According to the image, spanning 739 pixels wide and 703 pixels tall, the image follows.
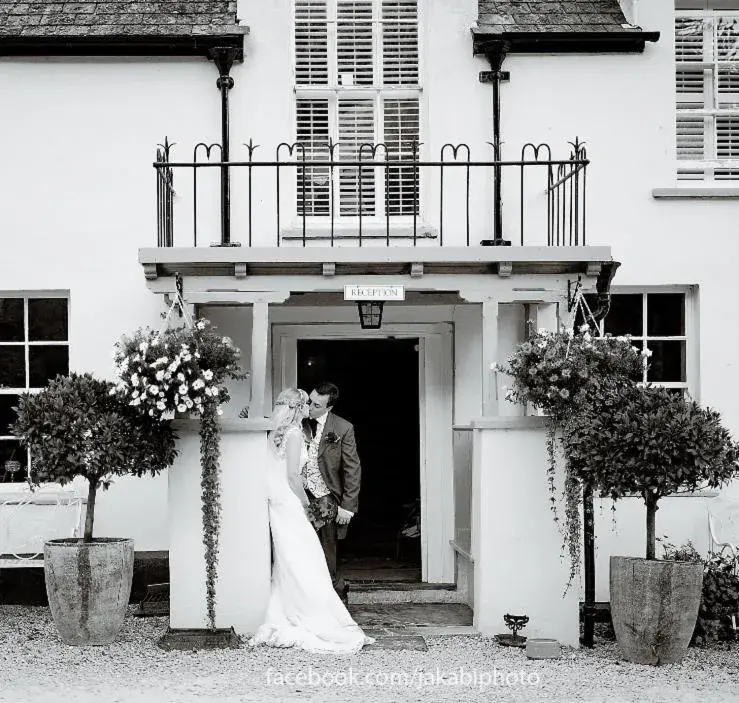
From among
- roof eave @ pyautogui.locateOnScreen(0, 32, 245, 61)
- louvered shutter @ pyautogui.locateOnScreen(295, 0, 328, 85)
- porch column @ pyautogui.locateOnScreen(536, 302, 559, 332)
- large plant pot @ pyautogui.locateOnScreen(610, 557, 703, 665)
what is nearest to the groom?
porch column @ pyautogui.locateOnScreen(536, 302, 559, 332)

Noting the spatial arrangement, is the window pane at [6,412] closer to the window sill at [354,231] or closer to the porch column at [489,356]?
the window sill at [354,231]

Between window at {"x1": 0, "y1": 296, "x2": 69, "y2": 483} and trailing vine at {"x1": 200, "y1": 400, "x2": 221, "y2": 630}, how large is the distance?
103 inches

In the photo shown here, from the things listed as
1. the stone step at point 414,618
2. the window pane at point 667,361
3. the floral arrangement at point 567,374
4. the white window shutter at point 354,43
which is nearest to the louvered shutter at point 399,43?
the white window shutter at point 354,43

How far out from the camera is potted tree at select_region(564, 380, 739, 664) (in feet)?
28.1

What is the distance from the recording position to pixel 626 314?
1166 centimetres

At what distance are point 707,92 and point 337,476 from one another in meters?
5.41

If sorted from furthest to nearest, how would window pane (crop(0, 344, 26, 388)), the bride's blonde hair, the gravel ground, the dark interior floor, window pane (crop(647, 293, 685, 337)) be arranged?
the dark interior floor
window pane (crop(647, 293, 685, 337))
window pane (crop(0, 344, 26, 388))
the bride's blonde hair
the gravel ground

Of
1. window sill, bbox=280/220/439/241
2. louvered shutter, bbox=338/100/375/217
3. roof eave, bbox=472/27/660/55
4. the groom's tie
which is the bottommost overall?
the groom's tie

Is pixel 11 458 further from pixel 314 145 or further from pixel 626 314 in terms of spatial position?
pixel 626 314

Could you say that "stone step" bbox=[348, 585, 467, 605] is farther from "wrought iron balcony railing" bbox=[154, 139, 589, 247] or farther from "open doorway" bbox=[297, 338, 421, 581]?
"open doorway" bbox=[297, 338, 421, 581]

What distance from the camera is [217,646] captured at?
9.24 metres

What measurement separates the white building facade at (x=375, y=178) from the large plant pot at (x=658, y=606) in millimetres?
2147

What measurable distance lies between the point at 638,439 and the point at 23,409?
4690 millimetres

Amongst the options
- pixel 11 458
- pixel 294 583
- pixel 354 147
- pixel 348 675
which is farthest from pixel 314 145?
pixel 348 675
